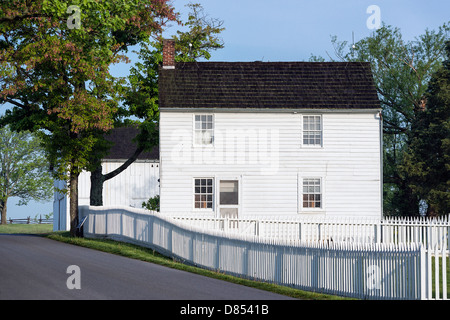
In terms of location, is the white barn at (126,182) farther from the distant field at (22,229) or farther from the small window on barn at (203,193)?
the small window on barn at (203,193)

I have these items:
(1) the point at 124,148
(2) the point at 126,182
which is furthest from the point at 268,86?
(1) the point at 124,148

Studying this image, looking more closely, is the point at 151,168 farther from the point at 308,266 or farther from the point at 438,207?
the point at 308,266

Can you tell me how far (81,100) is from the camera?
3288 centimetres

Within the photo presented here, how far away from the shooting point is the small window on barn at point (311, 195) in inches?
1352

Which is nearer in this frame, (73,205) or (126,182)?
(73,205)

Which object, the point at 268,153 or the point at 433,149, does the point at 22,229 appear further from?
the point at 433,149

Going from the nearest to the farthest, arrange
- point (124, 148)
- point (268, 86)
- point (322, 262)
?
point (322, 262), point (268, 86), point (124, 148)

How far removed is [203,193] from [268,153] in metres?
3.90

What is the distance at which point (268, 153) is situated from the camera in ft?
112

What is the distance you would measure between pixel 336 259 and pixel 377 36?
41.5m

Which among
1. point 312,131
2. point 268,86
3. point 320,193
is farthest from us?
point 268,86

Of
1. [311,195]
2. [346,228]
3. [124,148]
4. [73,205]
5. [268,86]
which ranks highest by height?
[268,86]

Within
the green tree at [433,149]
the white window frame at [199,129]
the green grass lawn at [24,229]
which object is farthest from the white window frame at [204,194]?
the green grass lawn at [24,229]
